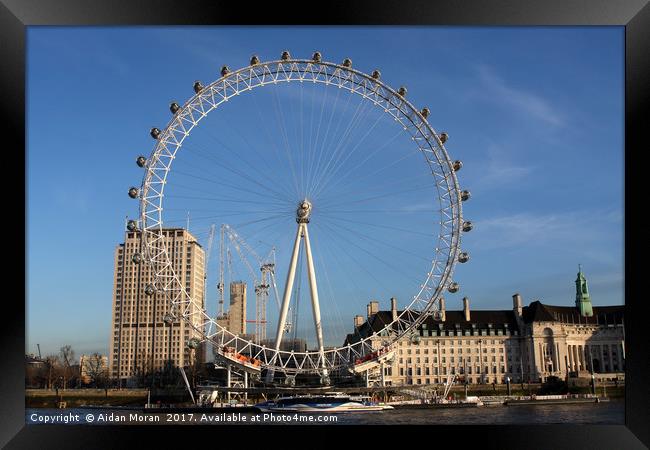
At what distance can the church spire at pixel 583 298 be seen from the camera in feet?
241

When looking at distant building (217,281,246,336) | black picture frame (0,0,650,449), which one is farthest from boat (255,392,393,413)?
distant building (217,281,246,336)

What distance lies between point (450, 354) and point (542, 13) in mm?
55396

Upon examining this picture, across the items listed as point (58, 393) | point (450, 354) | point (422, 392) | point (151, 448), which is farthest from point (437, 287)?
point (450, 354)

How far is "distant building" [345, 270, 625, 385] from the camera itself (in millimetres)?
67750

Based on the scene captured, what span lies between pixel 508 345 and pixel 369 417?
43.8 meters

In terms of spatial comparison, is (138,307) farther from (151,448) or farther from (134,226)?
(151,448)

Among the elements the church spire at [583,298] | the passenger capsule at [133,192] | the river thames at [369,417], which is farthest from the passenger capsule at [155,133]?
the church spire at [583,298]

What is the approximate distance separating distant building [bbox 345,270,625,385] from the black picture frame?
49.6 metres

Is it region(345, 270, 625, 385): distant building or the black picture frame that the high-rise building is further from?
the black picture frame

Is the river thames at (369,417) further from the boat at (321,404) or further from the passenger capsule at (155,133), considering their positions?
the passenger capsule at (155,133)

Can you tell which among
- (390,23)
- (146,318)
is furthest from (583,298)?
(390,23)

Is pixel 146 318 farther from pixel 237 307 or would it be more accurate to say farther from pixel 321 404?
pixel 321 404

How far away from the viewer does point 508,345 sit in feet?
234

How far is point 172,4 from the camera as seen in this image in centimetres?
1644
